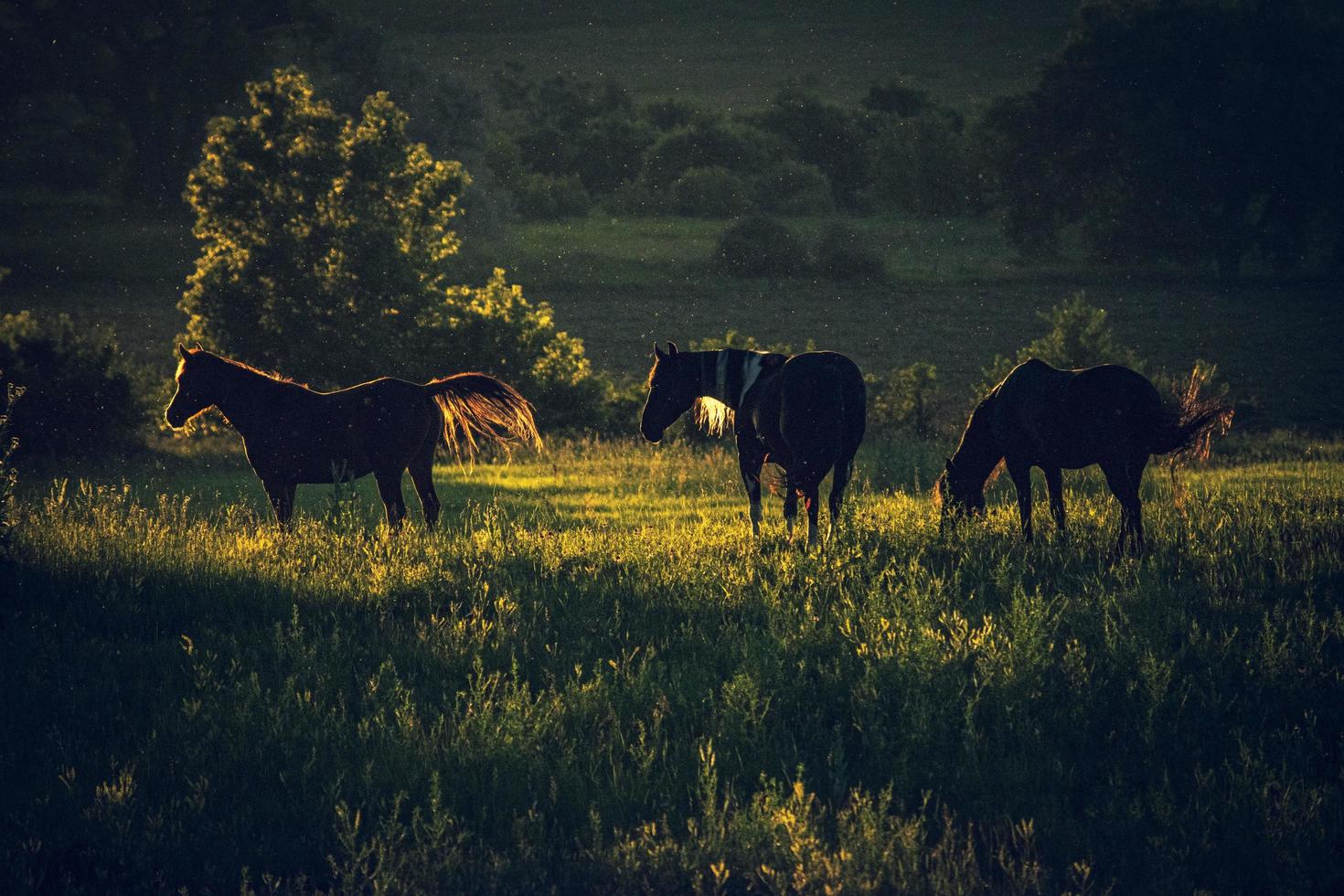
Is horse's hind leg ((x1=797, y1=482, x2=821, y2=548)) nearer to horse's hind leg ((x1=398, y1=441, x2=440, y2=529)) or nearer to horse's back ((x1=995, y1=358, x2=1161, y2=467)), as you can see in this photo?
horse's back ((x1=995, y1=358, x2=1161, y2=467))

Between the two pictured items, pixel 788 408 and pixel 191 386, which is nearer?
A: pixel 788 408

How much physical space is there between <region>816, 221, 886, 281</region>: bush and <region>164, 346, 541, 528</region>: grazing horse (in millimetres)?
52132

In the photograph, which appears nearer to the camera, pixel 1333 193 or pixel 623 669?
pixel 623 669

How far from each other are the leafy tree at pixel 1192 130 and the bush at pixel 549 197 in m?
35.6

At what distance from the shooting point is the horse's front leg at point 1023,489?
1090cm

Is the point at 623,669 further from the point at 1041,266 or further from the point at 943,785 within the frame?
the point at 1041,266

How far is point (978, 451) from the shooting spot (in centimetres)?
1175

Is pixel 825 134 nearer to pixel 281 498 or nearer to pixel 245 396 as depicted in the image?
pixel 245 396

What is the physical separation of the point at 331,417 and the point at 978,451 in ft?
22.7

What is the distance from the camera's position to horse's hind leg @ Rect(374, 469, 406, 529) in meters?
13.0

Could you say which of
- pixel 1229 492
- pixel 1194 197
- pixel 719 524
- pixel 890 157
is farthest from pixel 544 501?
pixel 890 157

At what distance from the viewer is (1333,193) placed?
188ft

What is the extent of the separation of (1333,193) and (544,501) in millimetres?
54139

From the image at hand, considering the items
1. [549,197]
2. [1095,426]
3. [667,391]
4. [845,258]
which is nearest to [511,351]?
[667,391]
